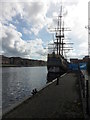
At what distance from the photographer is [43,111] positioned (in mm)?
8594

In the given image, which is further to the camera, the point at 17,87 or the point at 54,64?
the point at 54,64

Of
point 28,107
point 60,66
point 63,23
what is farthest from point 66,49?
point 28,107

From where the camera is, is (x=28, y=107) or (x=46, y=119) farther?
(x=28, y=107)

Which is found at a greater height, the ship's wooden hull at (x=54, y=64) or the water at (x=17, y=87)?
the ship's wooden hull at (x=54, y=64)

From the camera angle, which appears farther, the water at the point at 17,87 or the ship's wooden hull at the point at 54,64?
the ship's wooden hull at the point at 54,64

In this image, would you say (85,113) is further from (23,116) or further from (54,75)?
(54,75)

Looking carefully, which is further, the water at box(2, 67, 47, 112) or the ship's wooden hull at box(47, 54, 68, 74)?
the ship's wooden hull at box(47, 54, 68, 74)

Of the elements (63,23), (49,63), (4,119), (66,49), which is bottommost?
(4,119)

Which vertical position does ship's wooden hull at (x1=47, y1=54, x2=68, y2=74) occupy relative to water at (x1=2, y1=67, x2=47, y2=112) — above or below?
above

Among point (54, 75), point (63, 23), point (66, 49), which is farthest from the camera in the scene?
point (66, 49)

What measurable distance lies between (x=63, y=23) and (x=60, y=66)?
21.4m

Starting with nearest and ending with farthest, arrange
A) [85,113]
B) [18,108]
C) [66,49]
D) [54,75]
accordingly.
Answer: [85,113]
[18,108]
[54,75]
[66,49]

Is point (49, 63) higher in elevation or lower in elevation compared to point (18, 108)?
higher

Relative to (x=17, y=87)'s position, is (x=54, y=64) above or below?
above
